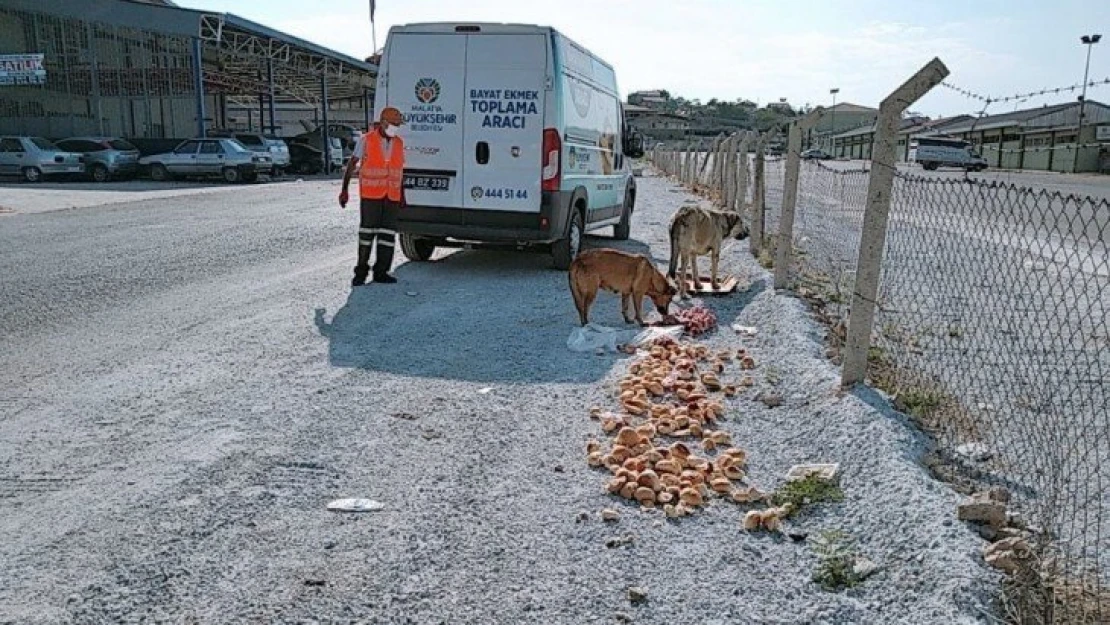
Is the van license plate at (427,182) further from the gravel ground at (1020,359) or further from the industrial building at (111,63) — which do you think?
the industrial building at (111,63)

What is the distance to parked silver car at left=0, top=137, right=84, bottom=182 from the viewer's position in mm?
29266

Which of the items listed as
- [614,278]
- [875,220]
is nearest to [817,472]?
[875,220]

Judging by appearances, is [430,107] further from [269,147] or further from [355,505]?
[269,147]

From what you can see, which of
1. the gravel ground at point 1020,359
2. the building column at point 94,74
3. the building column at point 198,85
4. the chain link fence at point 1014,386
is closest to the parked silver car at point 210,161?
the building column at point 198,85

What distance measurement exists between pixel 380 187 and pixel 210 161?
23.4m

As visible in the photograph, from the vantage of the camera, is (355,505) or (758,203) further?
(758,203)

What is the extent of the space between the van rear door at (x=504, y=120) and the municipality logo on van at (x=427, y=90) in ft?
1.20

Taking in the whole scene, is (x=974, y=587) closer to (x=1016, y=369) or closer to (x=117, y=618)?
(x=117, y=618)

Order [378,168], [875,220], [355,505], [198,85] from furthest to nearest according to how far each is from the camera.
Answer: [198,85], [378,168], [875,220], [355,505]

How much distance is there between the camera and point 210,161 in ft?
97.8

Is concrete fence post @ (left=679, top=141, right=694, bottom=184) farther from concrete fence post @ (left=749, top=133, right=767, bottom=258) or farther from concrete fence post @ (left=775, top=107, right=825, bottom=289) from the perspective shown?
concrete fence post @ (left=775, top=107, right=825, bottom=289)

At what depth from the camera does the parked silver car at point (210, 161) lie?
29656mm

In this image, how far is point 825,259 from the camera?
10.6 m

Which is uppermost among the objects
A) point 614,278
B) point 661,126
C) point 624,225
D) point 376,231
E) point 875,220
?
point 661,126
